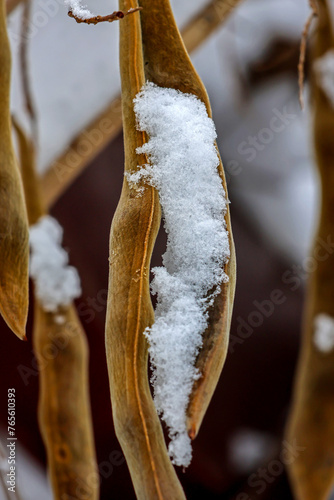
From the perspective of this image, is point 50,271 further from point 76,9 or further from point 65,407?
point 76,9

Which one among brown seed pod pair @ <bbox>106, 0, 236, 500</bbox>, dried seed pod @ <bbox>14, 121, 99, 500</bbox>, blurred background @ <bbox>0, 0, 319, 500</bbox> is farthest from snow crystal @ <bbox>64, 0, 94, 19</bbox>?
blurred background @ <bbox>0, 0, 319, 500</bbox>

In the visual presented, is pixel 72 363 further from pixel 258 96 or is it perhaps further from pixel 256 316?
pixel 258 96

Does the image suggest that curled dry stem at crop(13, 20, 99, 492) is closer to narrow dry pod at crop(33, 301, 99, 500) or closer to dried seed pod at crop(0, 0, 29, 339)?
narrow dry pod at crop(33, 301, 99, 500)

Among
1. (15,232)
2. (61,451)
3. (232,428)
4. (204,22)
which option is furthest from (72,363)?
(232,428)

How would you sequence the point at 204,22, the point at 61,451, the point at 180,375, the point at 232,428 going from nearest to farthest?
the point at 180,375 < the point at 61,451 < the point at 204,22 < the point at 232,428

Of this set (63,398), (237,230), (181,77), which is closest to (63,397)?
(63,398)
